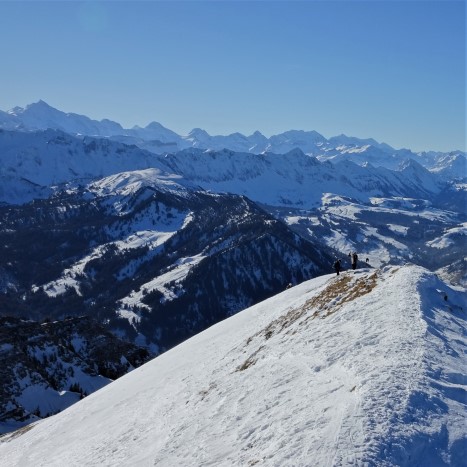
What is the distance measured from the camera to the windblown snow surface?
17.5m

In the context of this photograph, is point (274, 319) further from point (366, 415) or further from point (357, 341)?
point (366, 415)

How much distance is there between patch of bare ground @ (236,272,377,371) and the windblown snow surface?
0.17 metres

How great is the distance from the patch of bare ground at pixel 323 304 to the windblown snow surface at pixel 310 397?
172 millimetres

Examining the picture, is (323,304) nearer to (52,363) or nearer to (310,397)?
→ (310,397)

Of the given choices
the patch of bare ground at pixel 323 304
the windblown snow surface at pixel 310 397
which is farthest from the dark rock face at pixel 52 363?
the patch of bare ground at pixel 323 304

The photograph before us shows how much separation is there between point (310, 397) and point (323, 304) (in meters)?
17.0

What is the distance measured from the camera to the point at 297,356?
27.2 m

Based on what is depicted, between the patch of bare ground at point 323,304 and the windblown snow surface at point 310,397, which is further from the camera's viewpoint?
the patch of bare ground at point 323,304

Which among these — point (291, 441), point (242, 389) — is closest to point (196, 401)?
point (242, 389)

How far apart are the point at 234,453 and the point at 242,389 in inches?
269

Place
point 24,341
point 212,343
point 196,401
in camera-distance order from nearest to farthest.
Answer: point 196,401 → point 212,343 → point 24,341

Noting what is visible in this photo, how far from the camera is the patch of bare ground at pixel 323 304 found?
3549cm

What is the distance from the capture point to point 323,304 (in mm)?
37531

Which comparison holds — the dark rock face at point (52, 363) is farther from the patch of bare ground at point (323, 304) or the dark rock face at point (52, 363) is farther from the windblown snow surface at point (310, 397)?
the patch of bare ground at point (323, 304)
